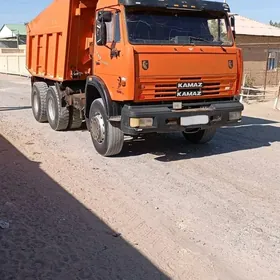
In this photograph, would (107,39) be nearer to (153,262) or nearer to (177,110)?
(177,110)

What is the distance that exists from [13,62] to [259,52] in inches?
841

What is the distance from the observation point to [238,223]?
14.7 feet

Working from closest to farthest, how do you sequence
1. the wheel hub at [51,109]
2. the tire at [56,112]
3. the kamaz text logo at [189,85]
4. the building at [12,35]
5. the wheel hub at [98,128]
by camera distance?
1. the kamaz text logo at [189,85]
2. the wheel hub at [98,128]
3. the tire at [56,112]
4. the wheel hub at [51,109]
5. the building at [12,35]

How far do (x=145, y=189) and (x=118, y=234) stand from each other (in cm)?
142

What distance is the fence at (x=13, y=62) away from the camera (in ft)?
104

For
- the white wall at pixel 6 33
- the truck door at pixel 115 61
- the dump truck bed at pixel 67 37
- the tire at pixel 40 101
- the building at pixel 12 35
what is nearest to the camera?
the truck door at pixel 115 61

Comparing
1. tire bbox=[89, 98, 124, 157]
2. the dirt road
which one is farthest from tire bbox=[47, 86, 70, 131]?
tire bbox=[89, 98, 124, 157]

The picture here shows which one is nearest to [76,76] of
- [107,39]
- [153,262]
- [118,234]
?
[107,39]

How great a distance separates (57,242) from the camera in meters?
3.95

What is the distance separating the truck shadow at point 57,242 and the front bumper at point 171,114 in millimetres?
1592

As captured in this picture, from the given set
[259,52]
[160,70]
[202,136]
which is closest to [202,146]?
[202,136]

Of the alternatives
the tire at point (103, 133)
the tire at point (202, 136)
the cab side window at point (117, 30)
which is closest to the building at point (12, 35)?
the tire at point (202, 136)

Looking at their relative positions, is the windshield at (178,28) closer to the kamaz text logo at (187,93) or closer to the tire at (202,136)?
the kamaz text logo at (187,93)

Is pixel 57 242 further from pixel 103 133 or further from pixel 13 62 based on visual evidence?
pixel 13 62
